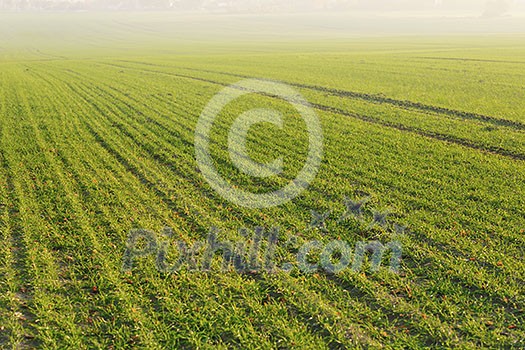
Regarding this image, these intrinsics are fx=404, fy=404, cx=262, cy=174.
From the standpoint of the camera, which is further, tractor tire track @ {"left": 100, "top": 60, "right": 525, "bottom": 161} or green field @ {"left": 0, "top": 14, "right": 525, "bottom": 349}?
tractor tire track @ {"left": 100, "top": 60, "right": 525, "bottom": 161}

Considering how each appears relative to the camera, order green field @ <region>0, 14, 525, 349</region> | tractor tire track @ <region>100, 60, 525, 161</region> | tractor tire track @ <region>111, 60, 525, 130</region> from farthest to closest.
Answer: tractor tire track @ <region>111, 60, 525, 130</region>, tractor tire track @ <region>100, 60, 525, 161</region>, green field @ <region>0, 14, 525, 349</region>

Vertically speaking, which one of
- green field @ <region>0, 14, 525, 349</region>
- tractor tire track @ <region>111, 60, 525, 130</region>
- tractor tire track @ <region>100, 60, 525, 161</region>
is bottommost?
green field @ <region>0, 14, 525, 349</region>

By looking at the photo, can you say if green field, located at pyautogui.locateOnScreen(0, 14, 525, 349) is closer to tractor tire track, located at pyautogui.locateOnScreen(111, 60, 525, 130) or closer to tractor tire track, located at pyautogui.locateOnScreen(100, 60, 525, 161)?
tractor tire track, located at pyautogui.locateOnScreen(100, 60, 525, 161)

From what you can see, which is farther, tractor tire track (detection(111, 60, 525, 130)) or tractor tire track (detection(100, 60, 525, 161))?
tractor tire track (detection(111, 60, 525, 130))

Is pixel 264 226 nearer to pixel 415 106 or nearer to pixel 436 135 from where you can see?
pixel 436 135

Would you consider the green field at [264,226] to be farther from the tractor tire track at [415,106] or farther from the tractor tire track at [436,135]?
the tractor tire track at [415,106]

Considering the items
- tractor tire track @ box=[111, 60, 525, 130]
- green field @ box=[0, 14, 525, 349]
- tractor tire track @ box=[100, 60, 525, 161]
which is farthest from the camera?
tractor tire track @ box=[111, 60, 525, 130]

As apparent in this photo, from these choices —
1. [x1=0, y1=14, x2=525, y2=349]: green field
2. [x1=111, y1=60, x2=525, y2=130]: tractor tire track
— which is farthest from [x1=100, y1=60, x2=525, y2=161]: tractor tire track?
[x1=111, y1=60, x2=525, y2=130]: tractor tire track

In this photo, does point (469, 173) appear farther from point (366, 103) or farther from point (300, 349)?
point (366, 103)

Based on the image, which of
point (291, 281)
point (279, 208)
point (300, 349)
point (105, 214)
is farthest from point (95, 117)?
point (300, 349)

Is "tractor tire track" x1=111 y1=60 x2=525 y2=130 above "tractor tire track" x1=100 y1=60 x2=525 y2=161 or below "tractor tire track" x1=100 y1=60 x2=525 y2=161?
above

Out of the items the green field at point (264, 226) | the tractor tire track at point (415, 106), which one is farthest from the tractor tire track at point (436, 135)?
the tractor tire track at point (415, 106)
